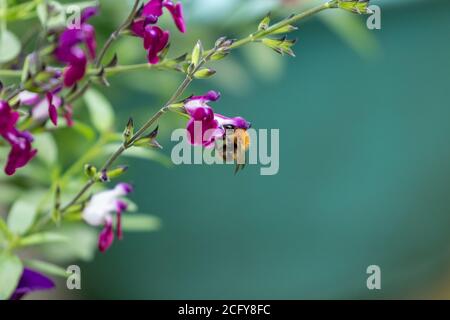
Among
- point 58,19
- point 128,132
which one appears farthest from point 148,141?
point 58,19

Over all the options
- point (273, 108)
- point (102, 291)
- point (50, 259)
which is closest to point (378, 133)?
point (273, 108)

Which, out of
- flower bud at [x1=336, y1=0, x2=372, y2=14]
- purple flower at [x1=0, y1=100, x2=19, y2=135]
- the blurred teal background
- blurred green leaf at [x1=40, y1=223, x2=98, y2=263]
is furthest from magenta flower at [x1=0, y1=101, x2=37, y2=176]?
the blurred teal background

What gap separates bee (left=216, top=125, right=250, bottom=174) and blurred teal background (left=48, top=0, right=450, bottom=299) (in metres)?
1.20

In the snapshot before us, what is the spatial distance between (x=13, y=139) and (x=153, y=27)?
0.11 metres

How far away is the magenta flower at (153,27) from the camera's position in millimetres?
456

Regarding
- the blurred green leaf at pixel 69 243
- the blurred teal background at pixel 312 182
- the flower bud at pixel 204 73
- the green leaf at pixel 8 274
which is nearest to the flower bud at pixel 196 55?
the flower bud at pixel 204 73

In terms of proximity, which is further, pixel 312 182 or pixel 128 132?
pixel 312 182

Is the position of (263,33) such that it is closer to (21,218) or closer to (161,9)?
(161,9)

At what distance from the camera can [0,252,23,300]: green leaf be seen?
0.51 m

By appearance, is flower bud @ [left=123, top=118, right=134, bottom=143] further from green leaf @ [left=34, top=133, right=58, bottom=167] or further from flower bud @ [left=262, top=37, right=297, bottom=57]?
green leaf @ [left=34, top=133, right=58, bottom=167]

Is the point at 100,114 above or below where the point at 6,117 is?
above

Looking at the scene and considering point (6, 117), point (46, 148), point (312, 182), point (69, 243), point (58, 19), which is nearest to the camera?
point (6, 117)

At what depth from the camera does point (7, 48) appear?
566mm

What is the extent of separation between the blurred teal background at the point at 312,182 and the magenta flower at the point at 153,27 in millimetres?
1206
